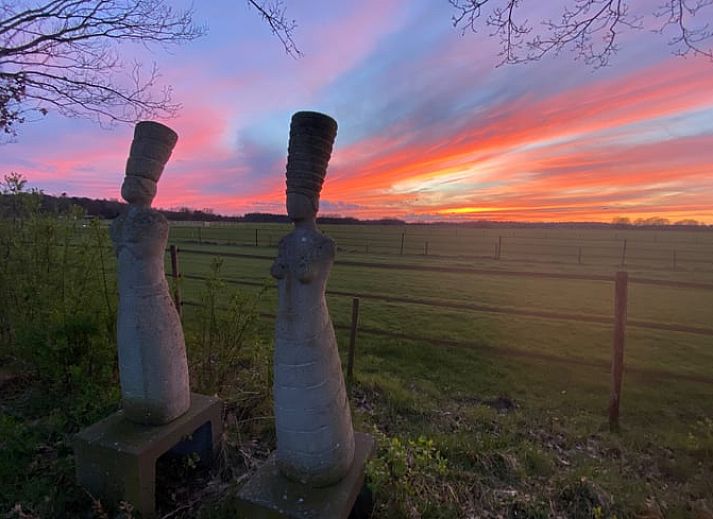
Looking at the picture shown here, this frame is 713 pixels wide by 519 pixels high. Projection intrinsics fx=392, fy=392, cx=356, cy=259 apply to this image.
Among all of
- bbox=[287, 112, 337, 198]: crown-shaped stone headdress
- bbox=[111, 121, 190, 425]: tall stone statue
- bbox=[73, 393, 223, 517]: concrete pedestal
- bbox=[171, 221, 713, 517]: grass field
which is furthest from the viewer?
bbox=[171, 221, 713, 517]: grass field

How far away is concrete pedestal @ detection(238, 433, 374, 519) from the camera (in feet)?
6.30

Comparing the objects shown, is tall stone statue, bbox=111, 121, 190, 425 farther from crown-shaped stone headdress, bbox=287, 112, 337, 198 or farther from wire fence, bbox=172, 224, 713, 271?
wire fence, bbox=172, 224, 713, 271

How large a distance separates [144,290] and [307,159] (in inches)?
59.1

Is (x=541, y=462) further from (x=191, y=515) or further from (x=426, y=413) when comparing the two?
(x=191, y=515)

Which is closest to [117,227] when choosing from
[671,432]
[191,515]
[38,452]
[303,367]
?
[303,367]

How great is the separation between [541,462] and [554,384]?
3.14 m

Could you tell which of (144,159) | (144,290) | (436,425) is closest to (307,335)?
(144,290)

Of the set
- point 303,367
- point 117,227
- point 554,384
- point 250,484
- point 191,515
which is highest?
point 117,227

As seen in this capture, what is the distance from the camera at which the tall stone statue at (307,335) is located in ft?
6.28

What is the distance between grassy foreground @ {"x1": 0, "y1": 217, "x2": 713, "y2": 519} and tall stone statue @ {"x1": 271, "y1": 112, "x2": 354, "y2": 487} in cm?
41

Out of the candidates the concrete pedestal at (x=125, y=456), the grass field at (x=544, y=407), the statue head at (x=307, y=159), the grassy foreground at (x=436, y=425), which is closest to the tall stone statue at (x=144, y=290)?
the concrete pedestal at (x=125, y=456)

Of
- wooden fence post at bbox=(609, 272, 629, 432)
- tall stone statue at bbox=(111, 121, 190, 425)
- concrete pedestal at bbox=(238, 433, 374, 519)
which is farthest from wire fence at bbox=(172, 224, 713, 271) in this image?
concrete pedestal at bbox=(238, 433, 374, 519)

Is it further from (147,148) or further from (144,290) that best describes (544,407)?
(147,148)

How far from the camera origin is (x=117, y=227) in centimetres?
255
